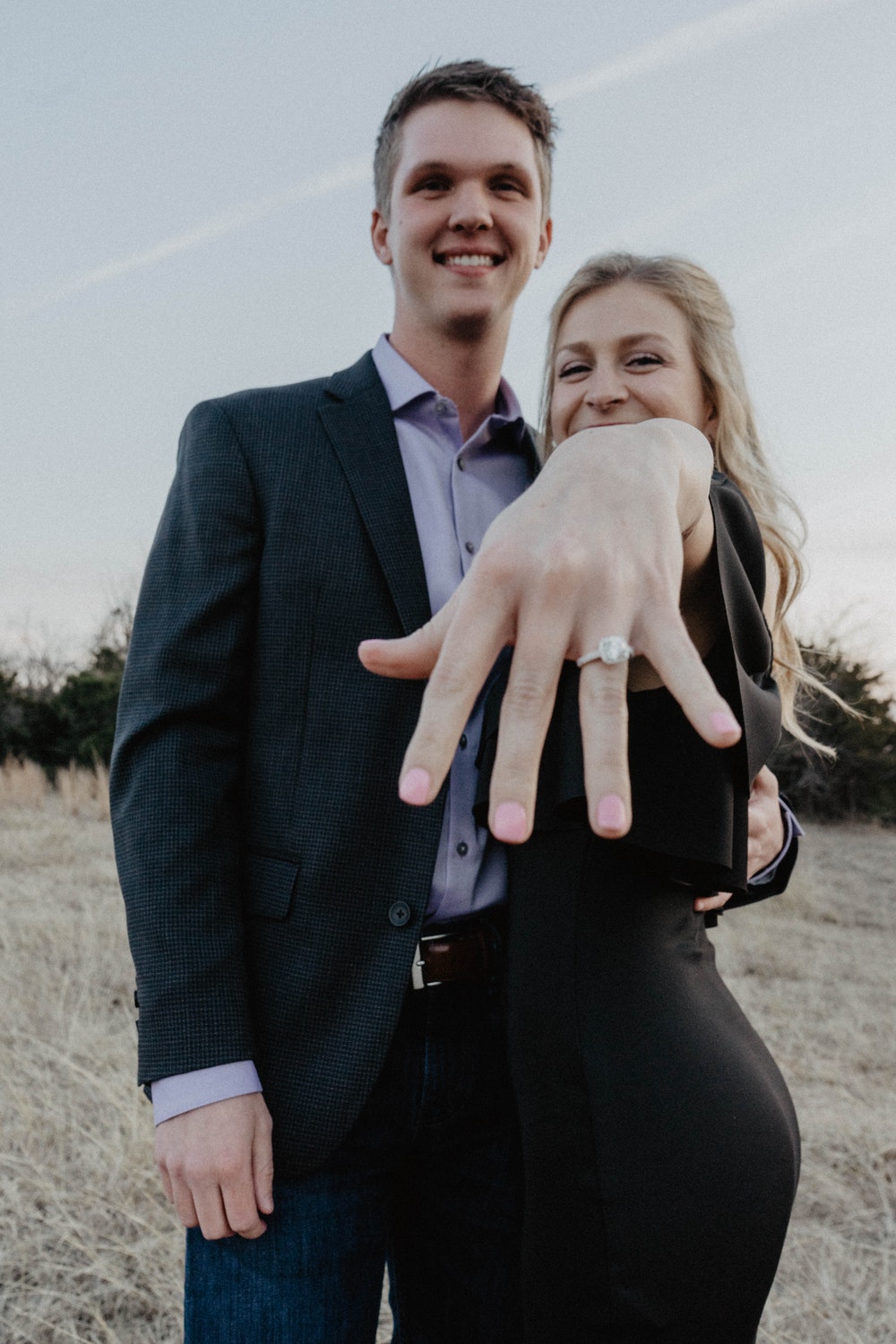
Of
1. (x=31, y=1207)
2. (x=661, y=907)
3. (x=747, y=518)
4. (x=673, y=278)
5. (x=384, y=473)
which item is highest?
(x=673, y=278)

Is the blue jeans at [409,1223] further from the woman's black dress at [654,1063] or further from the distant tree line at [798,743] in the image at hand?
the distant tree line at [798,743]

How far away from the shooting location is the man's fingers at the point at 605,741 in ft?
2.20

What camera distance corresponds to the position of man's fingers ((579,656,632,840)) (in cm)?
67

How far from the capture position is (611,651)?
699 millimetres

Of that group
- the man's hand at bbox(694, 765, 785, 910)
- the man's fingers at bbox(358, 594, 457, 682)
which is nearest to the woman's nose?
the man's hand at bbox(694, 765, 785, 910)

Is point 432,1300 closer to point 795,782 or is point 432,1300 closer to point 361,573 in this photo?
point 361,573

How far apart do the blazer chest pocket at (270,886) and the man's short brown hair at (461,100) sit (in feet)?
4.46

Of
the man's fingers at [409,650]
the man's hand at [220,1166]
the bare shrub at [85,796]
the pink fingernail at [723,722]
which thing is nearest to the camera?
the pink fingernail at [723,722]

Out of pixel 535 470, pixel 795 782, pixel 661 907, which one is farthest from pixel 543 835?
pixel 795 782

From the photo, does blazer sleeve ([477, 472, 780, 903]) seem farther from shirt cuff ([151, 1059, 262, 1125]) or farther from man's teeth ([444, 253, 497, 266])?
man's teeth ([444, 253, 497, 266])

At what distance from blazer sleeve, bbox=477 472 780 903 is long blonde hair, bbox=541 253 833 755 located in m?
0.64

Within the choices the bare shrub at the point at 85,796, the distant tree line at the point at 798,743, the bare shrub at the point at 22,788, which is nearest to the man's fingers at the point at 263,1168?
the bare shrub at the point at 85,796

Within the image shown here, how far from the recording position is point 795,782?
13492 millimetres

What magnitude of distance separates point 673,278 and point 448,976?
4.45 feet
